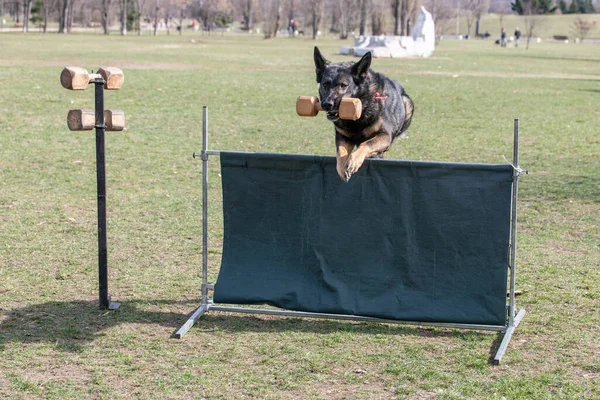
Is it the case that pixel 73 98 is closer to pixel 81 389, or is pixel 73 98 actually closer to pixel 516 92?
pixel 516 92

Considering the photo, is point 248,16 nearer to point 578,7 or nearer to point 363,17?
point 363,17

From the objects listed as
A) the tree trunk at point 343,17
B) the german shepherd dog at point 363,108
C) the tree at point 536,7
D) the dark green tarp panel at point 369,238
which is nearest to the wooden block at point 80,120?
the dark green tarp panel at point 369,238

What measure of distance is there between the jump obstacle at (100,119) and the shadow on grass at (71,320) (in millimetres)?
181

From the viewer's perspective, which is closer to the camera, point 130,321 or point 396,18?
point 130,321

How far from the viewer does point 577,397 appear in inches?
217

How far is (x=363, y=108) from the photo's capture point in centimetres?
692

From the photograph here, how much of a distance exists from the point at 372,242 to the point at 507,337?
1.26 meters

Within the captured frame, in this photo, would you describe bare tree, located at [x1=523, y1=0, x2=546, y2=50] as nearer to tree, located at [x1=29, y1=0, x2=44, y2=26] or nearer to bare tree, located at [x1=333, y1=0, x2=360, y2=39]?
bare tree, located at [x1=333, y1=0, x2=360, y2=39]

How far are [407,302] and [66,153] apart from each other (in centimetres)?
937

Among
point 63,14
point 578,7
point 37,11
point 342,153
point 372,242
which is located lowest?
point 372,242

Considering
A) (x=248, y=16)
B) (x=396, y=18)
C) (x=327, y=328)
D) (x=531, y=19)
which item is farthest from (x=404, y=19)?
(x=327, y=328)

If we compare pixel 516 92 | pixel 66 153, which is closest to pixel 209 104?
pixel 66 153

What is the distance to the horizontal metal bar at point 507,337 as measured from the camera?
6.14 metres

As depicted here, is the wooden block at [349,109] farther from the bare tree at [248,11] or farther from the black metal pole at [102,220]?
the bare tree at [248,11]
